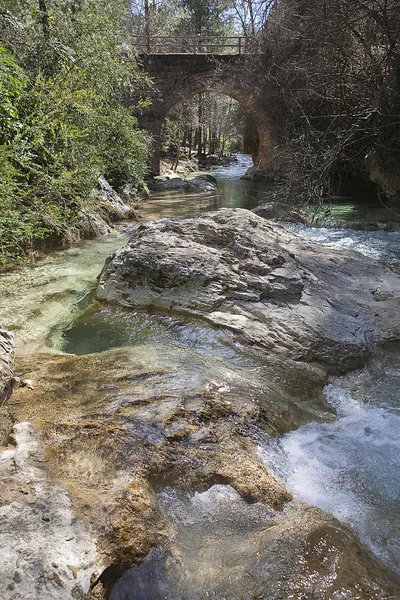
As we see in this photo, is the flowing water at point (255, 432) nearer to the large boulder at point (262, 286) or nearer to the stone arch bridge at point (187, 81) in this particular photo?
the large boulder at point (262, 286)

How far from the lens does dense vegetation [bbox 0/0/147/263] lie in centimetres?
487

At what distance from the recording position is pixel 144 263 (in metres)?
4.47

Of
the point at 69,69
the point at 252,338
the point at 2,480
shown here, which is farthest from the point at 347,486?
the point at 69,69

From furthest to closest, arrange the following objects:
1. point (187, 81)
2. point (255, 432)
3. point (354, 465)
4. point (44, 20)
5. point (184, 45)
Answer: point (187, 81)
point (184, 45)
point (44, 20)
point (255, 432)
point (354, 465)

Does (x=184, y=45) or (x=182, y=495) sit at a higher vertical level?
(x=184, y=45)

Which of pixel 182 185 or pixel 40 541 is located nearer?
pixel 40 541

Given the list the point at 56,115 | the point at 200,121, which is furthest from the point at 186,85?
the point at 56,115

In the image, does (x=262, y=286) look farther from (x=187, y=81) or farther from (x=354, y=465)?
(x=187, y=81)

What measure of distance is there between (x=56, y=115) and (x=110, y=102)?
4259mm

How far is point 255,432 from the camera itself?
8.30 feet

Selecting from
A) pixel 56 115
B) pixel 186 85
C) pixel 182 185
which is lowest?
pixel 182 185

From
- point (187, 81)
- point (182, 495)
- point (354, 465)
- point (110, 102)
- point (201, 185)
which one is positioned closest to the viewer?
point (182, 495)

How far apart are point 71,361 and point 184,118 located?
78.5 ft

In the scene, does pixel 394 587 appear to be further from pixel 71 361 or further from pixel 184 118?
pixel 184 118
